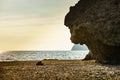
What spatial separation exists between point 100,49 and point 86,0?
9.44 metres

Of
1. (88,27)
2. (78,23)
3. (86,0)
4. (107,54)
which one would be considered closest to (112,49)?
(107,54)

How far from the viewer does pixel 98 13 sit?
42438mm

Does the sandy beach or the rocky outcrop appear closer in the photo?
the sandy beach

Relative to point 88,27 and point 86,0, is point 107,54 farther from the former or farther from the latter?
point 86,0

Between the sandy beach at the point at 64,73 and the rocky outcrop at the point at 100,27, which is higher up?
the rocky outcrop at the point at 100,27

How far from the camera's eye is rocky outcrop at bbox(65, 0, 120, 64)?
3912cm

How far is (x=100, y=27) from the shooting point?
1596 inches

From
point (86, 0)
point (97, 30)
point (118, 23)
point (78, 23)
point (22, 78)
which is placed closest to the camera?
point (22, 78)

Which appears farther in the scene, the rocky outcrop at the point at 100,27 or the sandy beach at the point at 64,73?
the rocky outcrop at the point at 100,27

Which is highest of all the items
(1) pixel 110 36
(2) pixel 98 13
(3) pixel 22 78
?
(2) pixel 98 13

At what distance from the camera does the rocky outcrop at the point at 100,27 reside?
39.1 m

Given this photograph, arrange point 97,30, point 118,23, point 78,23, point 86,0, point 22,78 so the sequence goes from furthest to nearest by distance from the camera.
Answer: point 86,0 → point 78,23 → point 97,30 → point 118,23 → point 22,78

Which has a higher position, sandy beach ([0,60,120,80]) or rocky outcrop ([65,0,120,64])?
rocky outcrop ([65,0,120,64])

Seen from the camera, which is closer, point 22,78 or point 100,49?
point 22,78
